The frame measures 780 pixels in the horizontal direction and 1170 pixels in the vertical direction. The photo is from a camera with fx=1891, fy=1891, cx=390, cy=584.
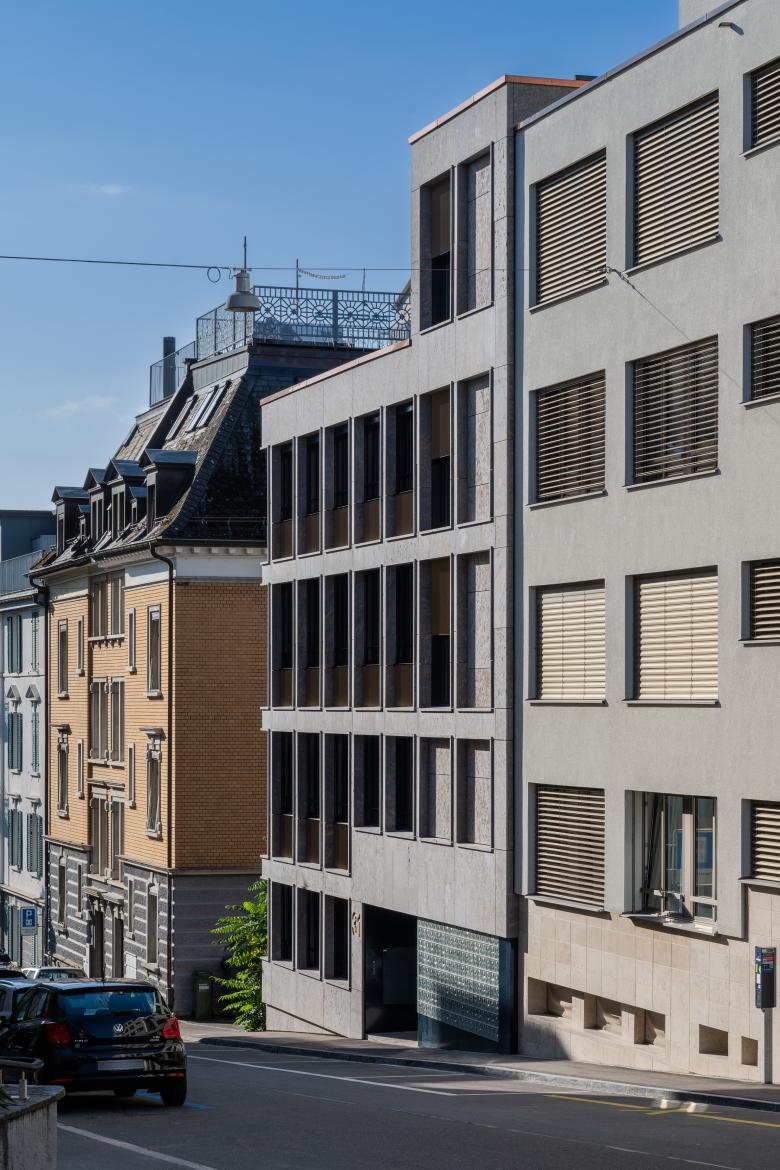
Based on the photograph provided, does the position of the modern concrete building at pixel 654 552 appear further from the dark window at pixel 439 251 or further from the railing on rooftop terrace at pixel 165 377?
the railing on rooftop terrace at pixel 165 377

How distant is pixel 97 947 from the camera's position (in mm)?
56031

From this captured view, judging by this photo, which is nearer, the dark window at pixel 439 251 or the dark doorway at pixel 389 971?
the dark window at pixel 439 251

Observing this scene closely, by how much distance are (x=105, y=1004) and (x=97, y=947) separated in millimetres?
36480

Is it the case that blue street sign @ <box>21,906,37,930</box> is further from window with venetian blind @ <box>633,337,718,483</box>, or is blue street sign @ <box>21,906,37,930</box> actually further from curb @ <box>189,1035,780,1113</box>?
window with venetian blind @ <box>633,337,718,483</box>

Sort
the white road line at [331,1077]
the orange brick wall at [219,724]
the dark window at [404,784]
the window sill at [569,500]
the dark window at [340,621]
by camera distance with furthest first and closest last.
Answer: the orange brick wall at [219,724]
the dark window at [340,621]
the dark window at [404,784]
the window sill at [569,500]
the white road line at [331,1077]

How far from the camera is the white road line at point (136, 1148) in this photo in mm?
16188

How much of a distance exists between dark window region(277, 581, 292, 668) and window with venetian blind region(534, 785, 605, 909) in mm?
12575

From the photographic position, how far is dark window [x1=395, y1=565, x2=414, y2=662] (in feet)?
114

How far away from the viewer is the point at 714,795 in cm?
2458

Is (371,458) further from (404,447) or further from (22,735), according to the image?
(22,735)

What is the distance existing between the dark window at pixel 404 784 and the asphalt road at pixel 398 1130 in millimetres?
10170

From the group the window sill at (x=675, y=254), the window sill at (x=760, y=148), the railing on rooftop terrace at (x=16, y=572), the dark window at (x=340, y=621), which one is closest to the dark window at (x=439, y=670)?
the dark window at (x=340, y=621)

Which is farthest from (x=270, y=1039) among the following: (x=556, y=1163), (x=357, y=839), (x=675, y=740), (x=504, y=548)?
(x=556, y=1163)

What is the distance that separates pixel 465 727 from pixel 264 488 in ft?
60.8
